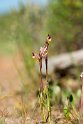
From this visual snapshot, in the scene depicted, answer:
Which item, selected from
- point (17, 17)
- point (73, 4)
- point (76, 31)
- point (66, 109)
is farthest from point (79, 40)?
point (66, 109)

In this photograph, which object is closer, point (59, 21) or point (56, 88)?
point (56, 88)

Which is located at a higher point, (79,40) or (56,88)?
(79,40)

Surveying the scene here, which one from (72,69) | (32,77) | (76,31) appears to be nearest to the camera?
(32,77)

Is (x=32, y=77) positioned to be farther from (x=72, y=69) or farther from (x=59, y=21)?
(x=59, y=21)

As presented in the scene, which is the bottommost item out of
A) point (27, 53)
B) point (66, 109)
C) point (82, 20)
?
point (66, 109)

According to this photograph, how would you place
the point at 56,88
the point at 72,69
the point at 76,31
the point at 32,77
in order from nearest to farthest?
the point at 56,88 → the point at 32,77 → the point at 72,69 → the point at 76,31

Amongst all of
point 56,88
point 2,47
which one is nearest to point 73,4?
point 56,88

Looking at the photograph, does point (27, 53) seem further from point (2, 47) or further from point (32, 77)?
point (2, 47)

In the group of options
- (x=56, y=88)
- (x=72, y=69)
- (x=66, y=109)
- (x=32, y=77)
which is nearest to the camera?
(x=66, y=109)

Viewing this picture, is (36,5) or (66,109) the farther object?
(36,5)
